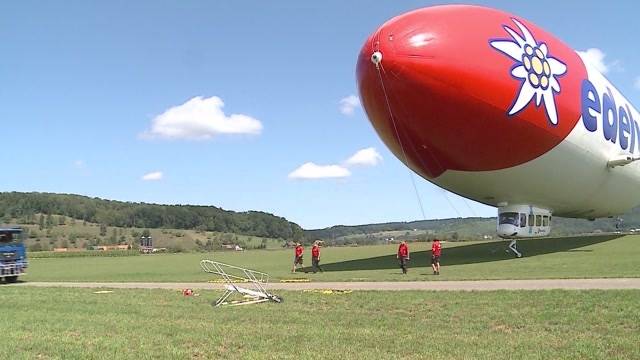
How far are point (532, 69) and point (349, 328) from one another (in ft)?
58.6

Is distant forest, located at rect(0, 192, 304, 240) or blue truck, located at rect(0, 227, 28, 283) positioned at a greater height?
distant forest, located at rect(0, 192, 304, 240)

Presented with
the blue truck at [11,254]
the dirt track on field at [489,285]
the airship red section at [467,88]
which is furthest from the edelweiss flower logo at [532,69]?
the blue truck at [11,254]

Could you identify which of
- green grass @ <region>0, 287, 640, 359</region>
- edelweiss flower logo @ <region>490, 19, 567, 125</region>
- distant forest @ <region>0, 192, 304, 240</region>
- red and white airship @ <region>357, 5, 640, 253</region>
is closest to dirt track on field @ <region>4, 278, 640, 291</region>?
green grass @ <region>0, 287, 640, 359</region>

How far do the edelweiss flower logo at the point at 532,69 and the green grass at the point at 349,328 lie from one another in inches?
455

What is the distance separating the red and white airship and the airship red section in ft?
0.15

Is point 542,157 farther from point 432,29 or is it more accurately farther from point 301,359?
point 301,359

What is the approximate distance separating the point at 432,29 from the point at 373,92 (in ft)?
11.1

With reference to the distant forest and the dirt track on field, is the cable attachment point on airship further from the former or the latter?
the distant forest

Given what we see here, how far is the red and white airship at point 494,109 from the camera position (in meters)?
23.3

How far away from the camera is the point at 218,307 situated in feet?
50.3

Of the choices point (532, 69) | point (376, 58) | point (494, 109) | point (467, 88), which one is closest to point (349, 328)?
point (376, 58)

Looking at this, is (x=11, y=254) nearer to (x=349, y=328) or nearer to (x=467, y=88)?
(x=467, y=88)

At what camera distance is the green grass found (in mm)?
8922

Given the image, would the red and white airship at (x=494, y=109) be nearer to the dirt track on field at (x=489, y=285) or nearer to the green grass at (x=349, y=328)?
the dirt track on field at (x=489, y=285)
